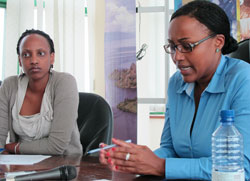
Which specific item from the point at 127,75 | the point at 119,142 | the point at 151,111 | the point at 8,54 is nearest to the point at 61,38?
the point at 8,54

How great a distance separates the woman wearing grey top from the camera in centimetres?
182

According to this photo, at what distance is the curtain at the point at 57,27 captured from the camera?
3.61 m

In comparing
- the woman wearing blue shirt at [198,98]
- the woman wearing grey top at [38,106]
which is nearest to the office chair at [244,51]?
the woman wearing blue shirt at [198,98]

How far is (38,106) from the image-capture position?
6.62 feet

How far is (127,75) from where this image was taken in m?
3.64

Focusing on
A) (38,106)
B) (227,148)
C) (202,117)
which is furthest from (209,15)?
(38,106)

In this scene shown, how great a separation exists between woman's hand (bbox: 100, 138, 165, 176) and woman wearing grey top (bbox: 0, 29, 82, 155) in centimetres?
71

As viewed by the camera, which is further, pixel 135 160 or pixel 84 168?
pixel 84 168

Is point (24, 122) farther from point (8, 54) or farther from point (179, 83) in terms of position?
point (8, 54)

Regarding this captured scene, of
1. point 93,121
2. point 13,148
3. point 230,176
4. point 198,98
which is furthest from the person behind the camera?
point 93,121

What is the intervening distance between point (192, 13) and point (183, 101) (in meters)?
0.37

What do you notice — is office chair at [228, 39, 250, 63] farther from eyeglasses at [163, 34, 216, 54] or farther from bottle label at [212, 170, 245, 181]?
bottle label at [212, 170, 245, 181]

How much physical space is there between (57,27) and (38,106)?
1799mm

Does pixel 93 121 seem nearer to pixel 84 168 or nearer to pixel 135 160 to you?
pixel 84 168
